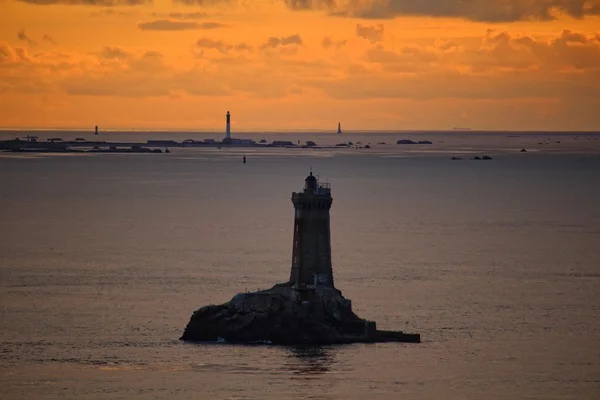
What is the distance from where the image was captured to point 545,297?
82.4 metres

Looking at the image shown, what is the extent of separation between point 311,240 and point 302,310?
119 inches

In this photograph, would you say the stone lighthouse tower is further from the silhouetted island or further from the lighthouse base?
the lighthouse base

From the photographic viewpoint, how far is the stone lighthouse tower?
67250 mm

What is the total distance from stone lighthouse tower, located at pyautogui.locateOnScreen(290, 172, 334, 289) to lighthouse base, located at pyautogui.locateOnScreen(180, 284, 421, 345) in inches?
29.9

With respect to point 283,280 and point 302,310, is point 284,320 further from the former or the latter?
point 283,280

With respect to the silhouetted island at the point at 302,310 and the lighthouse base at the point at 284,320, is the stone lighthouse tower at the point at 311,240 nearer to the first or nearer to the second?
the silhouetted island at the point at 302,310

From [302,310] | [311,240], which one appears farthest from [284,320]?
[311,240]

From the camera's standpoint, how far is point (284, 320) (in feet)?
217

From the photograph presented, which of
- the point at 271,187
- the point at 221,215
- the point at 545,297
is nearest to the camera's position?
the point at 545,297

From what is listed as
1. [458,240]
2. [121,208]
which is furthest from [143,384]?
[121,208]

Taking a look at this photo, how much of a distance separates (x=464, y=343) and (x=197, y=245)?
4075 centimetres

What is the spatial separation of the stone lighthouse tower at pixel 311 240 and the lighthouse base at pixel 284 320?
761 millimetres

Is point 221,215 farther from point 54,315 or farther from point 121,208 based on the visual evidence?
point 54,315

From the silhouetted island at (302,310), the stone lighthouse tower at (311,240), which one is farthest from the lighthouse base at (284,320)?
the stone lighthouse tower at (311,240)
